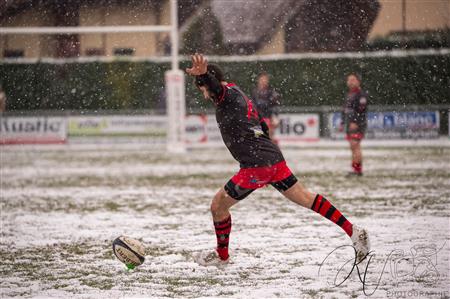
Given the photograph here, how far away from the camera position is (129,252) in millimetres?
7598

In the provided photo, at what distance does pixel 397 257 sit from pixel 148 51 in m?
26.3

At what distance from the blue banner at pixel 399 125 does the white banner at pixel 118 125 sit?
19.1 ft

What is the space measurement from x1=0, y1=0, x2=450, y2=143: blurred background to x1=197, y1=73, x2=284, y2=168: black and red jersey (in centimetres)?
2109

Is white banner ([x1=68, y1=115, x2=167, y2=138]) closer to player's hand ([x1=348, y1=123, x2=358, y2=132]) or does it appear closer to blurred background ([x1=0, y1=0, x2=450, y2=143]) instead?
blurred background ([x1=0, y1=0, x2=450, y2=143])

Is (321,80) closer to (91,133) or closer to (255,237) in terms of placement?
(91,133)

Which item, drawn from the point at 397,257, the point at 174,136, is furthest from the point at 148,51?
the point at 397,257

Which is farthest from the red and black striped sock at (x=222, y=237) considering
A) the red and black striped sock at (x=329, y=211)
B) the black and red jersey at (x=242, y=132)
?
the red and black striped sock at (x=329, y=211)

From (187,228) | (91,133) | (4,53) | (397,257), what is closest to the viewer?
(397,257)

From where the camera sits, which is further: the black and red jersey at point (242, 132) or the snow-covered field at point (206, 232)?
the black and red jersey at point (242, 132)

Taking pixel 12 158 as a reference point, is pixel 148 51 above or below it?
above

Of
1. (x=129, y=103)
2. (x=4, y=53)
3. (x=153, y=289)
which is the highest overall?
(x=4, y=53)

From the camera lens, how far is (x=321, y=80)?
31.2m

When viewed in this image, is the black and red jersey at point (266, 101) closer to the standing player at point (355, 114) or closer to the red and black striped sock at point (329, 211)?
the standing player at point (355, 114)

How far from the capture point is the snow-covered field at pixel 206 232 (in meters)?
7.03
